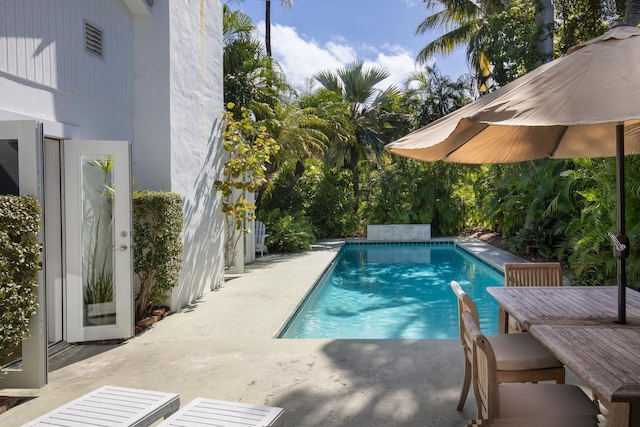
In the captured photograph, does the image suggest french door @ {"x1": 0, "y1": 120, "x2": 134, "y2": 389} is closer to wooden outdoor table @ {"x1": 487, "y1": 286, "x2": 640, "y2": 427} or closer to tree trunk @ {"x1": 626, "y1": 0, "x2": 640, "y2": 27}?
wooden outdoor table @ {"x1": 487, "y1": 286, "x2": 640, "y2": 427}

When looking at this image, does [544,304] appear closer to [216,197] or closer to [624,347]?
[624,347]

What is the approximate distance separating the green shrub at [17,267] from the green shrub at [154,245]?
5.70ft

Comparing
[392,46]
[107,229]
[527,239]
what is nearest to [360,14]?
[392,46]

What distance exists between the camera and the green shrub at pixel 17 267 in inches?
141

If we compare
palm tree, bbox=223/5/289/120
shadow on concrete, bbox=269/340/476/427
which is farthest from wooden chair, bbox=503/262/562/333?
palm tree, bbox=223/5/289/120

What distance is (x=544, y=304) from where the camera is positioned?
341 centimetres

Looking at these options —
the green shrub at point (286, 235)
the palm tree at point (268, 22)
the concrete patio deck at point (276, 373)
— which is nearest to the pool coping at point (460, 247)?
the concrete patio deck at point (276, 373)

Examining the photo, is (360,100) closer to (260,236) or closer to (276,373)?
(260,236)

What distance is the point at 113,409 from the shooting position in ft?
8.37

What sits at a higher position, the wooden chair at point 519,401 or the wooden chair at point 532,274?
the wooden chair at point 532,274

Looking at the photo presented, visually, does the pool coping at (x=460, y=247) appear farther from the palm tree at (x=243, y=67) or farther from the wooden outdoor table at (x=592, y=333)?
the palm tree at (x=243, y=67)

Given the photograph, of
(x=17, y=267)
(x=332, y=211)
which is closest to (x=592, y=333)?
(x=17, y=267)

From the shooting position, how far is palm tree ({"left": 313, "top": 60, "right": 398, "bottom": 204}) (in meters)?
19.6

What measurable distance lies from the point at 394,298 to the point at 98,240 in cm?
564
